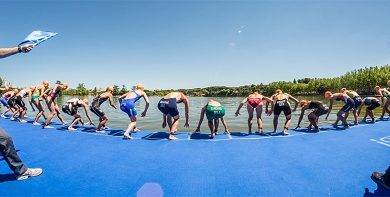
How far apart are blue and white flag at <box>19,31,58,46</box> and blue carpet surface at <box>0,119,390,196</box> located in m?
2.39

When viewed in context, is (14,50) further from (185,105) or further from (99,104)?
(99,104)

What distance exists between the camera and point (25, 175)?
3920 millimetres

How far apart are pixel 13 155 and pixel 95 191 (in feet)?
5.12

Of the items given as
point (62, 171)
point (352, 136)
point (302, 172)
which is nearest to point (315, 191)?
point (302, 172)

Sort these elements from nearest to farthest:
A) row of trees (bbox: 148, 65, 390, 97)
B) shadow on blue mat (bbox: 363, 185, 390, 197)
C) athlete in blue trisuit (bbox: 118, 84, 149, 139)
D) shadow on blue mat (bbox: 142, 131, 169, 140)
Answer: shadow on blue mat (bbox: 363, 185, 390, 197), shadow on blue mat (bbox: 142, 131, 169, 140), athlete in blue trisuit (bbox: 118, 84, 149, 139), row of trees (bbox: 148, 65, 390, 97)

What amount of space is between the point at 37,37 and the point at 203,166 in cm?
432

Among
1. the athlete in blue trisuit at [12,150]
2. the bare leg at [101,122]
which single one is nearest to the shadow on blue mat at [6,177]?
the athlete in blue trisuit at [12,150]

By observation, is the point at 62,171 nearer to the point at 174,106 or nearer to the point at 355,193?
the point at 174,106

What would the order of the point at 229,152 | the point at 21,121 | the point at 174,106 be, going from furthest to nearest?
the point at 21,121, the point at 174,106, the point at 229,152

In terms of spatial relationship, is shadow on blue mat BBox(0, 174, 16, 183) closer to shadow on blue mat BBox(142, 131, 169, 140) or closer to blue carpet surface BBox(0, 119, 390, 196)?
blue carpet surface BBox(0, 119, 390, 196)

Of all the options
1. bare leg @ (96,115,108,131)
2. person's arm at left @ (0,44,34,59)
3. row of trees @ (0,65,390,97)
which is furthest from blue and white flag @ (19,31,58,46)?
row of trees @ (0,65,390,97)

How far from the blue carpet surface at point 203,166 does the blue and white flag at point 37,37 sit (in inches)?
94.1

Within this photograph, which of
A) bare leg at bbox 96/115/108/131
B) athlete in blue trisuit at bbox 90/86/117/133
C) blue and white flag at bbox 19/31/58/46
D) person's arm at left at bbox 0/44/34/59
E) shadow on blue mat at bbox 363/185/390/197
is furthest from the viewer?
athlete in blue trisuit at bbox 90/86/117/133

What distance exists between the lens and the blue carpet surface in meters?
3.50
